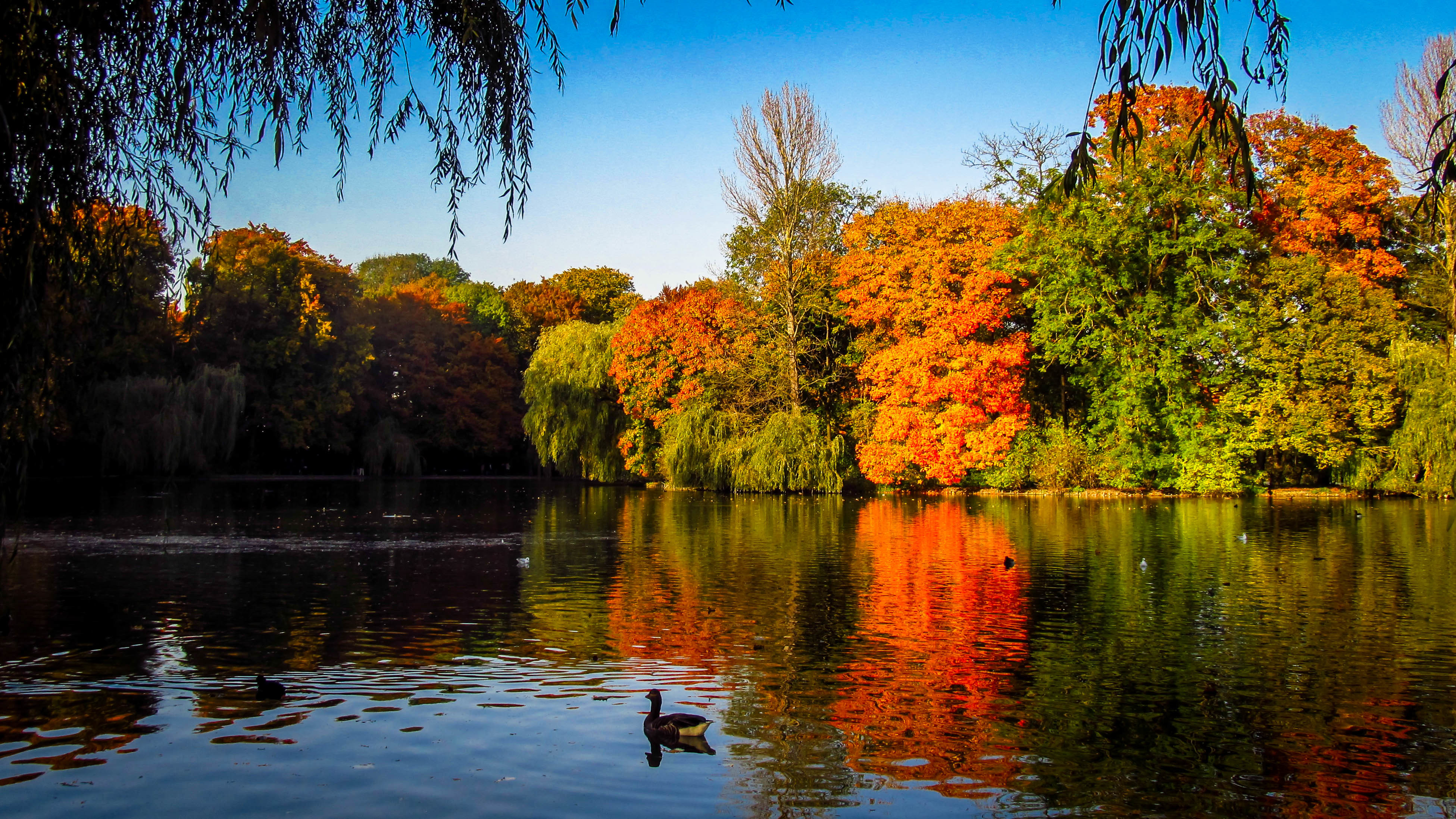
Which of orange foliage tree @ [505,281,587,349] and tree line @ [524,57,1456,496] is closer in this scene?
tree line @ [524,57,1456,496]

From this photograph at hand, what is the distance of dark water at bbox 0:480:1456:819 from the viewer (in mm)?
5805

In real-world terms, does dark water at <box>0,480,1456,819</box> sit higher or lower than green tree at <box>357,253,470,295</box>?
lower

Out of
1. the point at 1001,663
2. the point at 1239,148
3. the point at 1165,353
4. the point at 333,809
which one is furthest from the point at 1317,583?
the point at 1165,353

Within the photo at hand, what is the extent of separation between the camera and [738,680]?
8.45 meters

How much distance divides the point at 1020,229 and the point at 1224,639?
104ft

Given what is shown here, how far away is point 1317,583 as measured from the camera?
13859 mm

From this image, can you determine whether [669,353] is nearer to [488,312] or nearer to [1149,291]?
[1149,291]

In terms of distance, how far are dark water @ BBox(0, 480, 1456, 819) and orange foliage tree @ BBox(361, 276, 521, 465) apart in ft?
143

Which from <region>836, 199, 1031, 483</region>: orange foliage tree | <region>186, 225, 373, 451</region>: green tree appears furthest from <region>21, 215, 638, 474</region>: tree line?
<region>836, 199, 1031, 483</region>: orange foliage tree

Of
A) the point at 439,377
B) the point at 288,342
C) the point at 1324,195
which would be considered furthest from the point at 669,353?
the point at 1324,195

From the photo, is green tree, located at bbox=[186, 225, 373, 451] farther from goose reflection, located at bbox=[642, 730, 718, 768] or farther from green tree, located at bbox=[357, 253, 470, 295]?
goose reflection, located at bbox=[642, 730, 718, 768]

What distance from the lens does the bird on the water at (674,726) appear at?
21.5ft

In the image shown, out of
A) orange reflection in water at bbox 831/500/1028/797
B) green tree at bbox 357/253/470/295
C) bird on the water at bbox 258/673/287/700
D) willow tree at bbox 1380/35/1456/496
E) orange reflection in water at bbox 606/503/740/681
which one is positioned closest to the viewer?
orange reflection in water at bbox 831/500/1028/797

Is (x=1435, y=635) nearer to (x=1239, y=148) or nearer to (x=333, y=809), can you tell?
(x=1239, y=148)
